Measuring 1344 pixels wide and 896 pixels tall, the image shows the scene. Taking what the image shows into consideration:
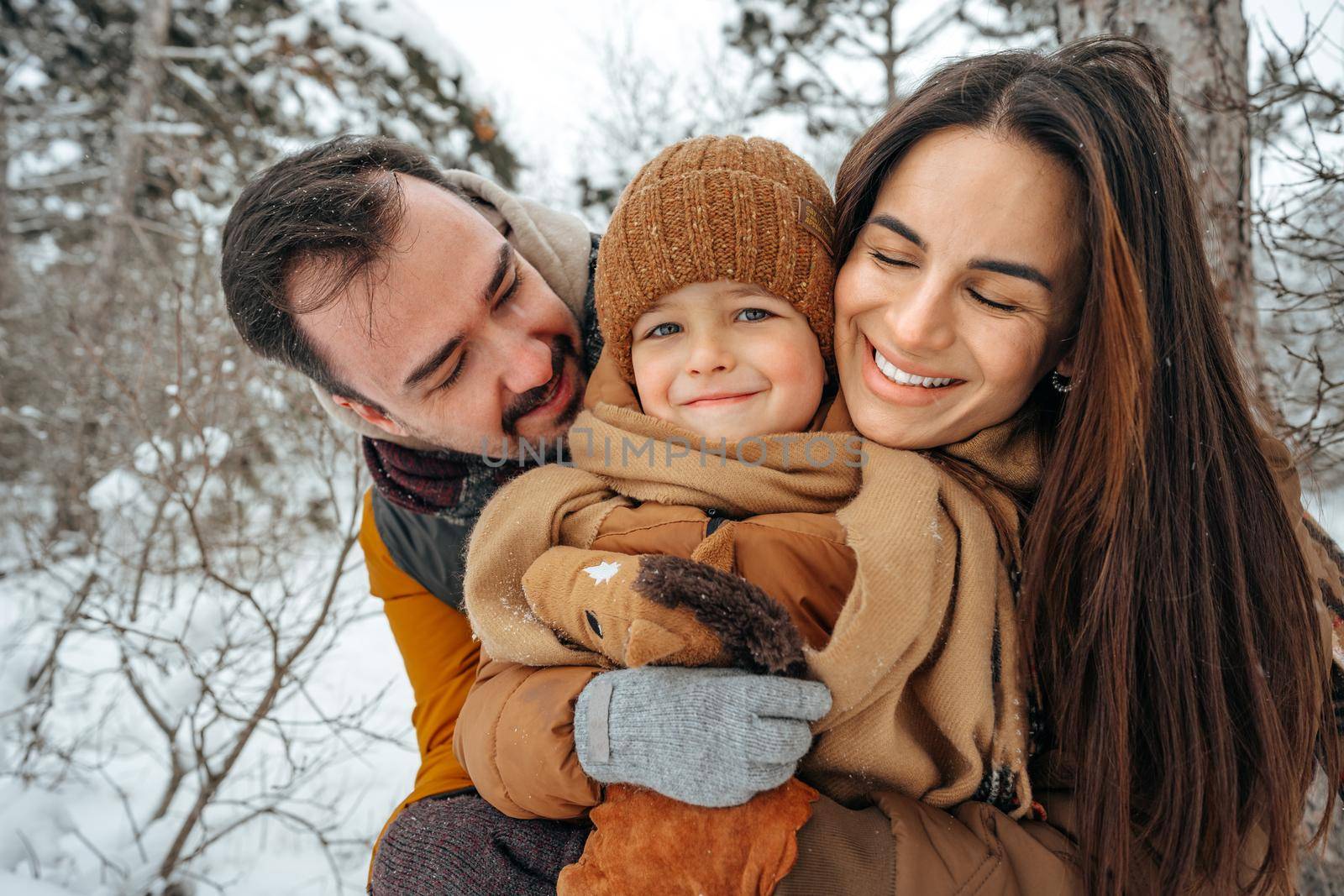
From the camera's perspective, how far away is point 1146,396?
4.71ft

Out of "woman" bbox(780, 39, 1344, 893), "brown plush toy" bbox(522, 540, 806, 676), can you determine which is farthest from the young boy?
"woman" bbox(780, 39, 1344, 893)

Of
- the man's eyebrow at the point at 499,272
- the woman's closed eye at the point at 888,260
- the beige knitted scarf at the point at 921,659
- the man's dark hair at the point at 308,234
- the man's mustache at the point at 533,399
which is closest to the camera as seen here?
the beige knitted scarf at the point at 921,659

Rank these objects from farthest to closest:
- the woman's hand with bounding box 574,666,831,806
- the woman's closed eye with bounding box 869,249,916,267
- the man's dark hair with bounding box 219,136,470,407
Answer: the man's dark hair with bounding box 219,136,470,407 < the woman's closed eye with bounding box 869,249,916,267 < the woman's hand with bounding box 574,666,831,806

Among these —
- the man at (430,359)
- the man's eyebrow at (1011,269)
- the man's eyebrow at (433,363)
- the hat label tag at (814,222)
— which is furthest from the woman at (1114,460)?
the man's eyebrow at (433,363)

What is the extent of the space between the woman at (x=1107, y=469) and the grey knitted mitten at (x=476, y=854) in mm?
617

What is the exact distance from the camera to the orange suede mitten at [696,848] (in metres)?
1.26

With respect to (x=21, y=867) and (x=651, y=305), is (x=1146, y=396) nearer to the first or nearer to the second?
(x=651, y=305)

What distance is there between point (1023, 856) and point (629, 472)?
1094mm

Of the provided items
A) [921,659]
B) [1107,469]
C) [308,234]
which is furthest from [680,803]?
[308,234]

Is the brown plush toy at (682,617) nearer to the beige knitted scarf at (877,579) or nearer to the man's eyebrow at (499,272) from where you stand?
the beige knitted scarf at (877,579)

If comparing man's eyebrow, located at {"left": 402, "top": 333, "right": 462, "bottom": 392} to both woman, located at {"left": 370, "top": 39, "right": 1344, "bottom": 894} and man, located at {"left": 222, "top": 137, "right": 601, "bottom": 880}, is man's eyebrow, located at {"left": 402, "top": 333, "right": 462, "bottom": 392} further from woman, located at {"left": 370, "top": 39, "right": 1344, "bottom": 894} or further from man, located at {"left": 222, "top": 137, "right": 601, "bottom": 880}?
woman, located at {"left": 370, "top": 39, "right": 1344, "bottom": 894}

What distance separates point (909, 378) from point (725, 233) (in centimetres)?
54

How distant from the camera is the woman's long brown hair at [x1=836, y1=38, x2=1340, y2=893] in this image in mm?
1426

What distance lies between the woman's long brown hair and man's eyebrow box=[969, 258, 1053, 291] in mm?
102
